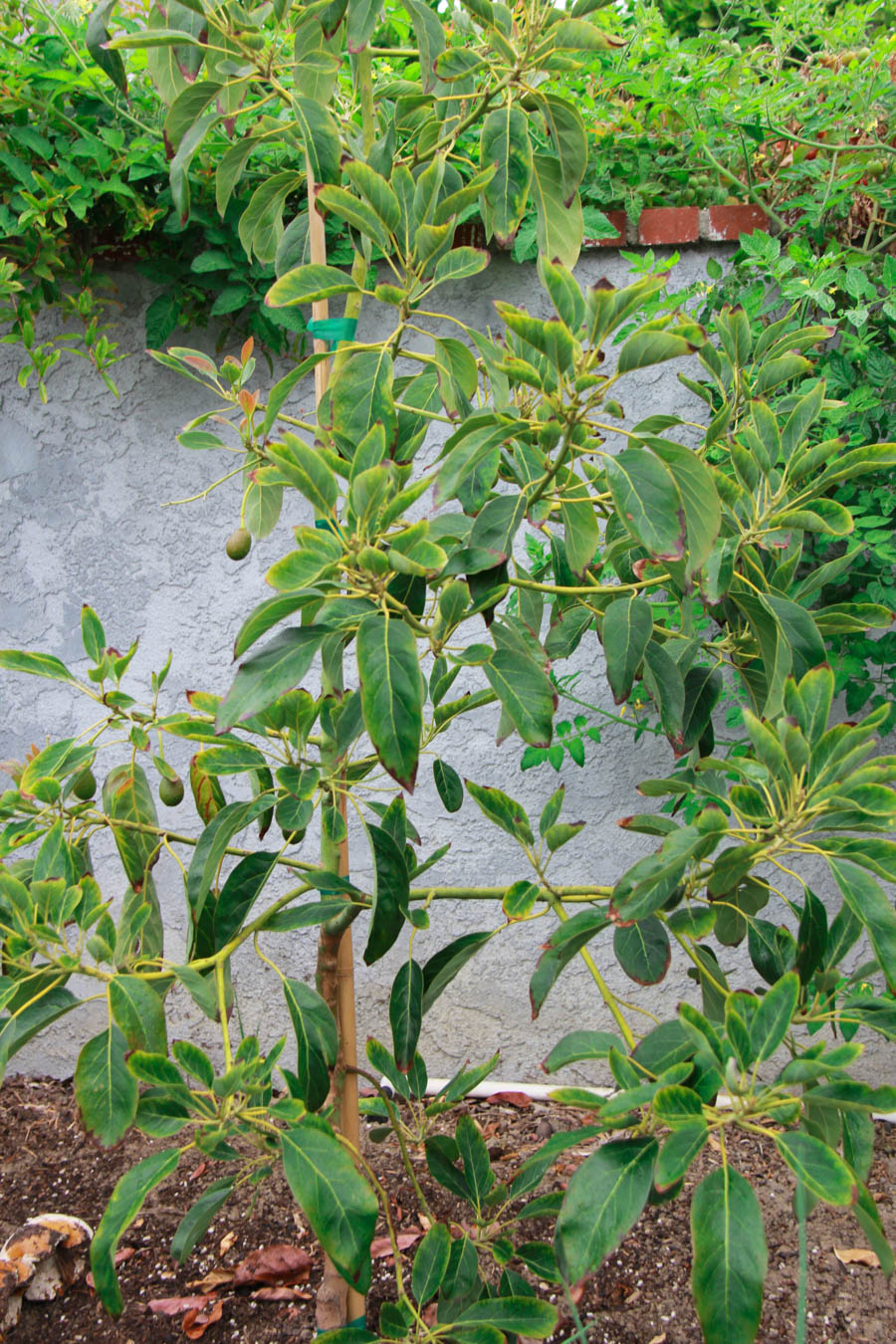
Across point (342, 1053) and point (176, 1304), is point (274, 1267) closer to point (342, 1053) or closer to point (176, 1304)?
point (176, 1304)

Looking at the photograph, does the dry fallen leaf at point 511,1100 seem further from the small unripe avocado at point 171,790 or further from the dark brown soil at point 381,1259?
the small unripe avocado at point 171,790

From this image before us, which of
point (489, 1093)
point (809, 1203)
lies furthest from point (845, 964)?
point (809, 1203)

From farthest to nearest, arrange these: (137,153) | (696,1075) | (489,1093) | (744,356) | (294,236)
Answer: (489,1093)
(137,153)
(294,236)
(744,356)
(696,1075)

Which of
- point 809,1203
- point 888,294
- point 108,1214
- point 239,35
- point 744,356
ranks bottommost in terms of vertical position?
point 809,1203

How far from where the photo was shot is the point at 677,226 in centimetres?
201

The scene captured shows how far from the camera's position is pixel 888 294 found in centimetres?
192

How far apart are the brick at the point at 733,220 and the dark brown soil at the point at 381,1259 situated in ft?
6.28

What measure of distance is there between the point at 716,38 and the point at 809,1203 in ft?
7.92

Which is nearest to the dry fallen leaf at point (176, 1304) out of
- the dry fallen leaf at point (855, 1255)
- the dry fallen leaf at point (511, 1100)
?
the dry fallen leaf at point (511, 1100)

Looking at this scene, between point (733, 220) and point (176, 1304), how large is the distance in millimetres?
2271

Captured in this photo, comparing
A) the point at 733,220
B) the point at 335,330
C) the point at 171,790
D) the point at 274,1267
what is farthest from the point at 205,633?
the point at 733,220

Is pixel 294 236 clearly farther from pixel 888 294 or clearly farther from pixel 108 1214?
pixel 888 294

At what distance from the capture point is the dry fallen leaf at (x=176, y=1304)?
4.64ft

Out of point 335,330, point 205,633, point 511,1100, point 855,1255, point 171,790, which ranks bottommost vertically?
point 511,1100
